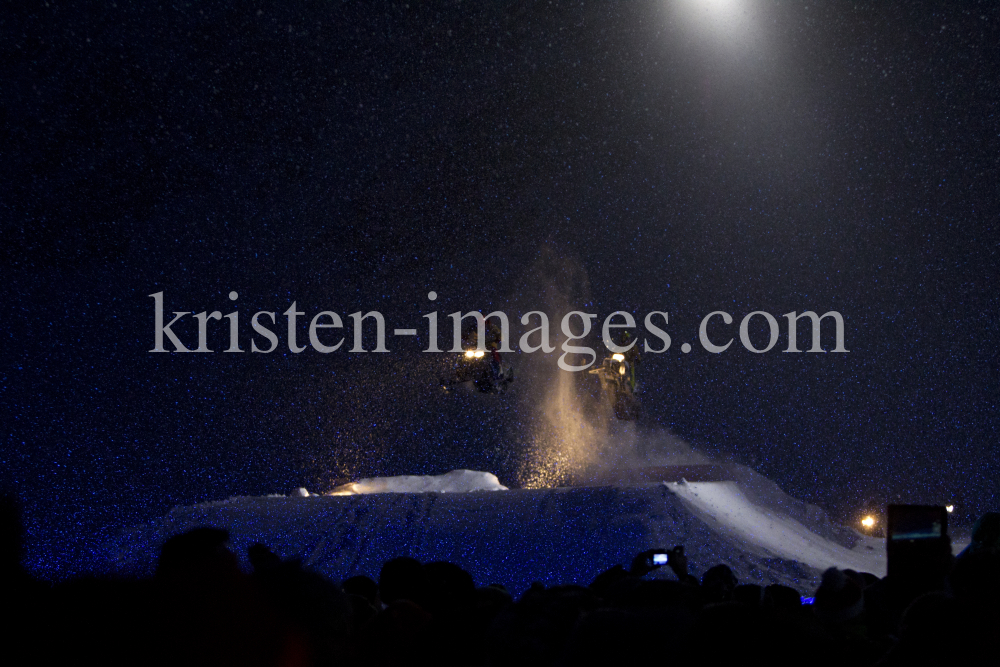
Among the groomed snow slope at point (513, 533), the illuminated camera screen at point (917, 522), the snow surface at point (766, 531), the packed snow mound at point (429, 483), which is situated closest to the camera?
the illuminated camera screen at point (917, 522)

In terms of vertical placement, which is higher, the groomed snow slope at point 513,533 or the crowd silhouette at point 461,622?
the crowd silhouette at point 461,622

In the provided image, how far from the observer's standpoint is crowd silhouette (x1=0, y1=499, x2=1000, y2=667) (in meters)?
2.96

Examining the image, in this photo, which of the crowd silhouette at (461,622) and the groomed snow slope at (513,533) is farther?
the groomed snow slope at (513,533)

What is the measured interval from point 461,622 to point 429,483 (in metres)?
23.0

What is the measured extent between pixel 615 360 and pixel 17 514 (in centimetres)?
2015

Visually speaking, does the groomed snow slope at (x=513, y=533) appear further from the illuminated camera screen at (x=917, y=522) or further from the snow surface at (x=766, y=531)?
the illuminated camera screen at (x=917, y=522)

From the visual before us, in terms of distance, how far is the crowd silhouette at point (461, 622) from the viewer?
2.96 metres

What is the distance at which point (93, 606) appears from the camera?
3510mm

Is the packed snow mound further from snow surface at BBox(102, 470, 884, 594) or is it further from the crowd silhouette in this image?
the crowd silhouette

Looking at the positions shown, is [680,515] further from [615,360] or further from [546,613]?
[546,613]

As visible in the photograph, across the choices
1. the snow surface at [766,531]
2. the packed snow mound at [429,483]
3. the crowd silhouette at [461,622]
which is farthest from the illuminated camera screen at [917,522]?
the packed snow mound at [429,483]

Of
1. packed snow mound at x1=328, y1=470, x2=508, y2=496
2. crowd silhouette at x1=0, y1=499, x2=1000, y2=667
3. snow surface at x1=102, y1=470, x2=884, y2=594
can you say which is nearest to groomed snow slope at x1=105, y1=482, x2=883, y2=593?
snow surface at x1=102, y1=470, x2=884, y2=594

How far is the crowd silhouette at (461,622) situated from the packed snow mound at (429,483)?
21.5m

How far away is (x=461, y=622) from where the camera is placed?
4379 millimetres
